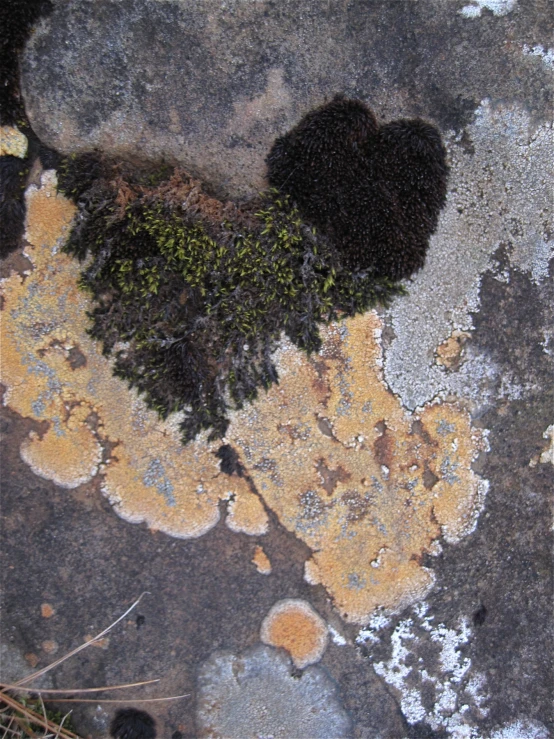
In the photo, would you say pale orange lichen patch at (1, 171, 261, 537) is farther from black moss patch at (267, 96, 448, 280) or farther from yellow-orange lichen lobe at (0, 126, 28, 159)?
black moss patch at (267, 96, 448, 280)

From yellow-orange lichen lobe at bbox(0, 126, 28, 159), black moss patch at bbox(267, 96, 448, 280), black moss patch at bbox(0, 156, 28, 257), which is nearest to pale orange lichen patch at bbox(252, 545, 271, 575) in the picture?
black moss patch at bbox(267, 96, 448, 280)

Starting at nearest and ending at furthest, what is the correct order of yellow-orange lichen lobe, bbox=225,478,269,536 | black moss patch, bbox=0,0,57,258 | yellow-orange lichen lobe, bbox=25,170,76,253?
black moss patch, bbox=0,0,57,258
yellow-orange lichen lobe, bbox=25,170,76,253
yellow-orange lichen lobe, bbox=225,478,269,536

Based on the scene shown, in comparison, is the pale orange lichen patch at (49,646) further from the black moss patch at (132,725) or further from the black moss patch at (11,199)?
the black moss patch at (11,199)

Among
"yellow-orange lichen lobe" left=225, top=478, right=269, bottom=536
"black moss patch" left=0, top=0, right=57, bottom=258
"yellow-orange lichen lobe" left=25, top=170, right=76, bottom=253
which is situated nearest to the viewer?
"black moss patch" left=0, top=0, right=57, bottom=258

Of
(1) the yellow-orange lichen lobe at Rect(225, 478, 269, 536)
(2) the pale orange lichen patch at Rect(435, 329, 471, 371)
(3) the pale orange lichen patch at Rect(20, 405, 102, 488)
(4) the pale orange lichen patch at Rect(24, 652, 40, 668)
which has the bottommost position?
(4) the pale orange lichen patch at Rect(24, 652, 40, 668)

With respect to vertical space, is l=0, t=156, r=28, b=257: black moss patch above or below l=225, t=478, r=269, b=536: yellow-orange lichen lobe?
above

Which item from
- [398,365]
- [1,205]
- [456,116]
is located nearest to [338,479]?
[398,365]

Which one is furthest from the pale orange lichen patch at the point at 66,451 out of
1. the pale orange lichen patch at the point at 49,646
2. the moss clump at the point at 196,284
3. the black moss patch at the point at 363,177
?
the black moss patch at the point at 363,177

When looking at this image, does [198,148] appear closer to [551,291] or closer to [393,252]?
[393,252]
